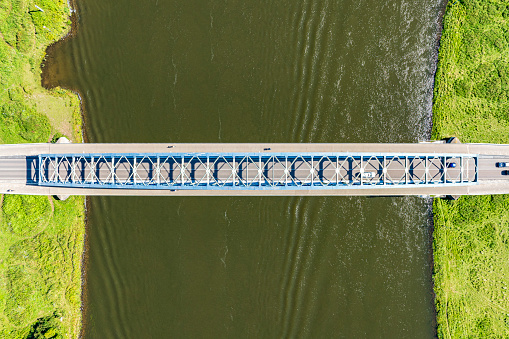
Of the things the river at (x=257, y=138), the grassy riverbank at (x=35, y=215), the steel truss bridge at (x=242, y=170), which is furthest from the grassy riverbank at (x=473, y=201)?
the grassy riverbank at (x=35, y=215)

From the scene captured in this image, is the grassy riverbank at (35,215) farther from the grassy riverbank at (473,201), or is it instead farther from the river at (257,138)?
the grassy riverbank at (473,201)

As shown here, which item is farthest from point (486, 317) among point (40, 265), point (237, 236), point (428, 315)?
point (40, 265)

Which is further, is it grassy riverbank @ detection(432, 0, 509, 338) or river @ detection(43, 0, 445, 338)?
grassy riverbank @ detection(432, 0, 509, 338)

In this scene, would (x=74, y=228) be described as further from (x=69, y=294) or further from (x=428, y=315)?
(x=428, y=315)

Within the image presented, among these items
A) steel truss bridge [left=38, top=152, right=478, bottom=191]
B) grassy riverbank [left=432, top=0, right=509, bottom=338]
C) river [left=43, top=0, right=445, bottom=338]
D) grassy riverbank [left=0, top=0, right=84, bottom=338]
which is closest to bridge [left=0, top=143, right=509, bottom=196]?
steel truss bridge [left=38, top=152, right=478, bottom=191]

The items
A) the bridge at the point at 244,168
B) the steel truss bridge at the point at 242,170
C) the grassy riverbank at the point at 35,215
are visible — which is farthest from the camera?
the grassy riverbank at the point at 35,215

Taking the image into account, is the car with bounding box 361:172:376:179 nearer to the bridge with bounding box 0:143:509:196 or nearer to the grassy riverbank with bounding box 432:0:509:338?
the bridge with bounding box 0:143:509:196

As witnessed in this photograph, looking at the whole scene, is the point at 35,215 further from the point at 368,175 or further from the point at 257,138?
the point at 368,175
